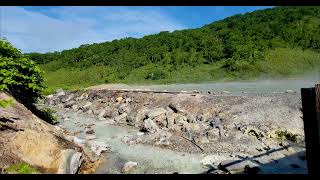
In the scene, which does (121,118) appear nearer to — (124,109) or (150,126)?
(124,109)

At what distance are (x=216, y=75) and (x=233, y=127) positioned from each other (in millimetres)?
25455

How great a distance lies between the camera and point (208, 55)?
157 feet

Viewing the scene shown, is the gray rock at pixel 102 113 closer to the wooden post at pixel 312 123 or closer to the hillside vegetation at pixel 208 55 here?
the wooden post at pixel 312 123

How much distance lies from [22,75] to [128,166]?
15.4 ft

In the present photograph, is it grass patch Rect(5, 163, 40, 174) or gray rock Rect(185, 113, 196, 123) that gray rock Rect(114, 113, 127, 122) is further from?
grass patch Rect(5, 163, 40, 174)

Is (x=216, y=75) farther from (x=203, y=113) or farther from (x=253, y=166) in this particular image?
(x=253, y=166)

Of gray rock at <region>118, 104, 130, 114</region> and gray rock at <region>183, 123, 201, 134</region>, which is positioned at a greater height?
gray rock at <region>118, 104, 130, 114</region>

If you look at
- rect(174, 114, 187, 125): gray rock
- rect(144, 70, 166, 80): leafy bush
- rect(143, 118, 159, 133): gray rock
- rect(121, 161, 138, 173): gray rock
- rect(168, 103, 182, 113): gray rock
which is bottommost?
rect(121, 161, 138, 173): gray rock

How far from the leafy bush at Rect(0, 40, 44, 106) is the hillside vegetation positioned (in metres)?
25.9

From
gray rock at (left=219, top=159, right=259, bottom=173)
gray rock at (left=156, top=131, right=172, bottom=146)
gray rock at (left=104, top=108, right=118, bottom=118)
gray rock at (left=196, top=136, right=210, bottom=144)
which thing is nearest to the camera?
gray rock at (left=219, top=159, right=259, bottom=173)

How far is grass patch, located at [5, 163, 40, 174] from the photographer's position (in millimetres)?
8817

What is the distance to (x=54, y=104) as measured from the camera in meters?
29.6

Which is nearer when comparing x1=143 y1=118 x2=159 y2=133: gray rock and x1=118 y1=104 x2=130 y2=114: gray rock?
x1=143 y1=118 x2=159 y2=133: gray rock


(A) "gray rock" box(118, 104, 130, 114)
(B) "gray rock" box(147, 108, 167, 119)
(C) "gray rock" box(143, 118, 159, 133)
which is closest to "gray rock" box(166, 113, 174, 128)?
(B) "gray rock" box(147, 108, 167, 119)
